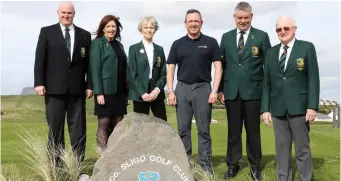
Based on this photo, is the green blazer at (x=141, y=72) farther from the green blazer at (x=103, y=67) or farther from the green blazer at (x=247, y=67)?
the green blazer at (x=247, y=67)

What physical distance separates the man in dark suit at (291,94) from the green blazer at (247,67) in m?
0.37

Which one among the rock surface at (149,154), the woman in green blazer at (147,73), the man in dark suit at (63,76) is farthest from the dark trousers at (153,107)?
the rock surface at (149,154)

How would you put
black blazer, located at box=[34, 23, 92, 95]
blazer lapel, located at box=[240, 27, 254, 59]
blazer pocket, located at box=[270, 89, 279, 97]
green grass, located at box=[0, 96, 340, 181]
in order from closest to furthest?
blazer pocket, located at box=[270, 89, 279, 97] → blazer lapel, located at box=[240, 27, 254, 59] → black blazer, located at box=[34, 23, 92, 95] → green grass, located at box=[0, 96, 340, 181]

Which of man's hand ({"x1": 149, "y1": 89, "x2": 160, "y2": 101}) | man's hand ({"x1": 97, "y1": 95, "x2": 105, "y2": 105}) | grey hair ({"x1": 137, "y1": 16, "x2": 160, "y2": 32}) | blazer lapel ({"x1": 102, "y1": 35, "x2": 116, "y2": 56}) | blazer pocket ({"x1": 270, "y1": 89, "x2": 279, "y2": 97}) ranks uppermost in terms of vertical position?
grey hair ({"x1": 137, "y1": 16, "x2": 160, "y2": 32})

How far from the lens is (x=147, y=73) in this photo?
21.7 ft

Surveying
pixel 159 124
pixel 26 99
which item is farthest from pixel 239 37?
pixel 26 99

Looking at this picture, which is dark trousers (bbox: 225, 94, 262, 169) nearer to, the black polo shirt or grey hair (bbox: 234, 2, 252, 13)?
the black polo shirt

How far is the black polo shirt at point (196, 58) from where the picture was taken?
6.38 metres

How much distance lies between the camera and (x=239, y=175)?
6.80 metres

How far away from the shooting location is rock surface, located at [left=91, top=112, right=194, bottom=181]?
5531 mm

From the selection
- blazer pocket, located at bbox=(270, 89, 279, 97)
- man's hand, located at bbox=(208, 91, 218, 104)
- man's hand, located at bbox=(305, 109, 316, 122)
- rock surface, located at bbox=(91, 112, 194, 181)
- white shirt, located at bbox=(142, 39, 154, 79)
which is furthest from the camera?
white shirt, located at bbox=(142, 39, 154, 79)

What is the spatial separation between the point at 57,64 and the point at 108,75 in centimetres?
74

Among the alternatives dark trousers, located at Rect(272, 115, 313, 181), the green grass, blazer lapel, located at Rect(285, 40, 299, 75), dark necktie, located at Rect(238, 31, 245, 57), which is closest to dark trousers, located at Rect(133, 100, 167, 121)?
the green grass

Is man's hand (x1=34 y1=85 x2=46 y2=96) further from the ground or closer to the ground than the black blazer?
closer to the ground
